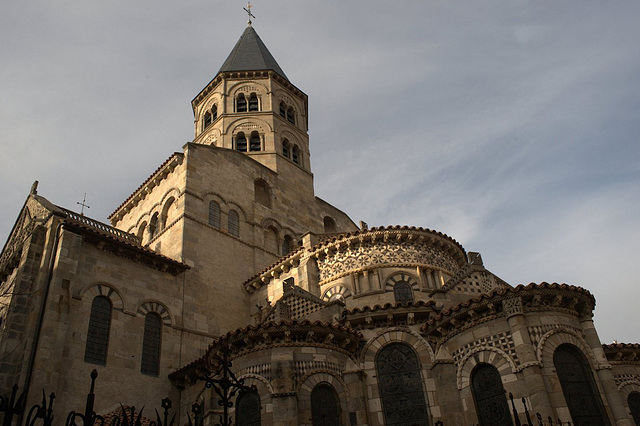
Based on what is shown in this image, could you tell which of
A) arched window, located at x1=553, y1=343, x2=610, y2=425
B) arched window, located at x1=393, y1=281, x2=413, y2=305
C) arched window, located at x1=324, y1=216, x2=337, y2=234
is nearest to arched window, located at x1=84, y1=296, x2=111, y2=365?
arched window, located at x1=393, y1=281, x2=413, y2=305

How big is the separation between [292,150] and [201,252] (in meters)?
10.9

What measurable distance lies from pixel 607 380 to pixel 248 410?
8953 millimetres

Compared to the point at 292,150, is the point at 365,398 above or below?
below

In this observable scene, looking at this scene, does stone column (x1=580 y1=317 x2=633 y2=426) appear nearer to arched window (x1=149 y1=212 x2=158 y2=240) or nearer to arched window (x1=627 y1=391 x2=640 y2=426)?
arched window (x1=627 y1=391 x2=640 y2=426)

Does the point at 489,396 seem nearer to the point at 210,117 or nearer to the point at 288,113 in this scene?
the point at 288,113

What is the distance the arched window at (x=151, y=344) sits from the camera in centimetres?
1705

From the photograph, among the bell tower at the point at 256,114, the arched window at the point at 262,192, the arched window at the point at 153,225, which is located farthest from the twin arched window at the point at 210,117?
the arched window at the point at 153,225

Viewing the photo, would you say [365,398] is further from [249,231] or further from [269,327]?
[249,231]

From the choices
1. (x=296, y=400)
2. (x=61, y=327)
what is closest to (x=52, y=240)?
(x=61, y=327)

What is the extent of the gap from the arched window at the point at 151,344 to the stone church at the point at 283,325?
1.9 inches

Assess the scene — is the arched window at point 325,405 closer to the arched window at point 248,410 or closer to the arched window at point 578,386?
the arched window at point 248,410

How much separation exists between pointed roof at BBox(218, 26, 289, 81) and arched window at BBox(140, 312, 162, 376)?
1842 centimetres

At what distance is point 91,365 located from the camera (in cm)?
1551

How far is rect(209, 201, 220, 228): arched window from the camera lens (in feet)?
75.6
